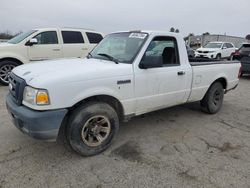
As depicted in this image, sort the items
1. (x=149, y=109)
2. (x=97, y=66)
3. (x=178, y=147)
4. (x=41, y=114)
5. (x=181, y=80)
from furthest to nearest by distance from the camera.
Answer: (x=181, y=80), (x=149, y=109), (x=178, y=147), (x=97, y=66), (x=41, y=114)

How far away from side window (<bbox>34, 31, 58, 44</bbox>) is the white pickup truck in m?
4.25

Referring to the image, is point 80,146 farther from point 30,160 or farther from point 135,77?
point 135,77

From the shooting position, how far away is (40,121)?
2.76 m

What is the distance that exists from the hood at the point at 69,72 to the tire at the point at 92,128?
424 millimetres

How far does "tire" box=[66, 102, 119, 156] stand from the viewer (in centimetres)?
307

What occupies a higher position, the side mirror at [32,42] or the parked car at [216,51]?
the side mirror at [32,42]

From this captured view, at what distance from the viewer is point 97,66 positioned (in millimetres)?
3314

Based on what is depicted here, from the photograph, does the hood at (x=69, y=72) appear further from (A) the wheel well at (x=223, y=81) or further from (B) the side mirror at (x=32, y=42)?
(B) the side mirror at (x=32, y=42)

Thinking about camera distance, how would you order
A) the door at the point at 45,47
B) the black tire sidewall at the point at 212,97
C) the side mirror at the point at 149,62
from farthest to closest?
the door at the point at 45,47 < the black tire sidewall at the point at 212,97 < the side mirror at the point at 149,62

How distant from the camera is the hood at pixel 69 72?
2852 mm

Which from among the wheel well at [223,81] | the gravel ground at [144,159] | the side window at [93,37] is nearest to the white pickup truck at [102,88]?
the gravel ground at [144,159]

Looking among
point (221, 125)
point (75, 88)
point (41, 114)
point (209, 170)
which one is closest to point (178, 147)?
point (209, 170)

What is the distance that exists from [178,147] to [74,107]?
1.74m

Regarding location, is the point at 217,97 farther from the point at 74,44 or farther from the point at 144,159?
the point at 74,44
